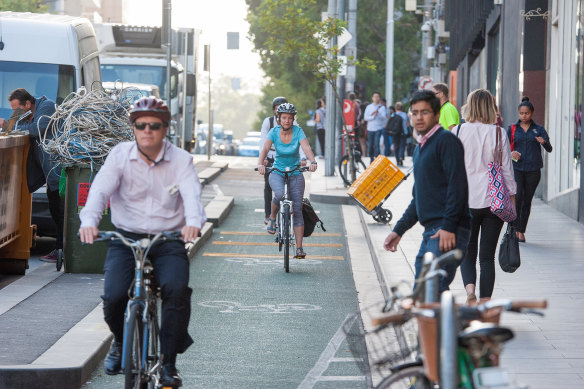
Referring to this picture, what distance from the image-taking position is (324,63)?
23.0 metres

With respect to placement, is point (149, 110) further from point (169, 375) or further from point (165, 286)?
point (169, 375)

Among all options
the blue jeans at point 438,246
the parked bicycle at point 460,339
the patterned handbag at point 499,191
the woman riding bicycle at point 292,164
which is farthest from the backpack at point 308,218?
the parked bicycle at point 460,339

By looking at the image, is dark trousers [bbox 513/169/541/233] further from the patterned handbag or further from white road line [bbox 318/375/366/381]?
white road line [bbox 318/375/366/381]

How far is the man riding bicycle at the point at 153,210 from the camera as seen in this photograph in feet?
19.3

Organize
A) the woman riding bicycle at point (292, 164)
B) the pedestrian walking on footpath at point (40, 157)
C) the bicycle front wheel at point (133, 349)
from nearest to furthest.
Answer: the bicycle front wheel at point (133, 349)
the pedestrian walking on footpath at point (40, 157)
the woman riding bicycle at point (292, 164)

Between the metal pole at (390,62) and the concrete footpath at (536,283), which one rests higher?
the metal pole at (390,62)

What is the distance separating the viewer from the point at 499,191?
27.3 feet

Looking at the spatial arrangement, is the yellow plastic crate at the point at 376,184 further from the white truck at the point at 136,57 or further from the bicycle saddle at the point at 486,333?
the white truck at the point at 136,57

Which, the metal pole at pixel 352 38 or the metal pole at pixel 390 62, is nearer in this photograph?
the metal pole at pixel 352 38

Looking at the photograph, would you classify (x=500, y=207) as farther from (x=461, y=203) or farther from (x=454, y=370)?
(x=454, y=370)

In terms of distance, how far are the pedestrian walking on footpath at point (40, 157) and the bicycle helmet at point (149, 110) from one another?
577 cm

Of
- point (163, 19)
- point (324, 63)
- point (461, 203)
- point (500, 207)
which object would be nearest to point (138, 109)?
point (461, 203)

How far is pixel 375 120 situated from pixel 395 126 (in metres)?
0.60

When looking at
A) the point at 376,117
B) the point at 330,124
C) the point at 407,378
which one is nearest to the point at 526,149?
the point at 407,378
